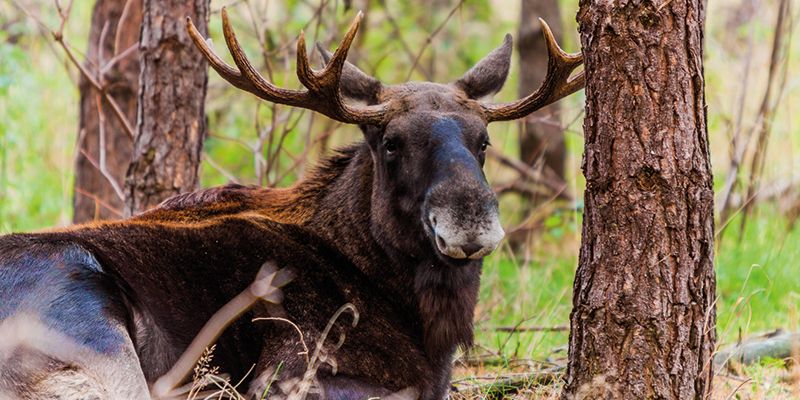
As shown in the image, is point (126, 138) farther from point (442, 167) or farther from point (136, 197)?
point (442, 167)

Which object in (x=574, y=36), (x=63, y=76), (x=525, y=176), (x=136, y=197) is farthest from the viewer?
(x=574, y=36)

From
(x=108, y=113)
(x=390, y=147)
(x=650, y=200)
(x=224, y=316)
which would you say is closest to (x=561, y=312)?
(x=390, y=147)

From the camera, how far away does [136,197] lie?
6.86m

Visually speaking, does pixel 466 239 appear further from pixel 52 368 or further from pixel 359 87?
pixel 52 368

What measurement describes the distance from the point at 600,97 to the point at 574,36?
11308 millimetres

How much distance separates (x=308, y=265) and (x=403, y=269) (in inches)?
20.9

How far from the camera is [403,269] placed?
554 cm

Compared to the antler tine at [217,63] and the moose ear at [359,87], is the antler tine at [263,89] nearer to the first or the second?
the antler tine at [217,63]

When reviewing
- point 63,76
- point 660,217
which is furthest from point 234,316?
point 63,76

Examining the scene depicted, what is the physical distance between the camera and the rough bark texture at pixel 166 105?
6.72 m

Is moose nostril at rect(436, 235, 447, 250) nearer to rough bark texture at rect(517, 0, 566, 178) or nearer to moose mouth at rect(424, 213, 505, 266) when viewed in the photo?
moose mouth at rect(424, 213, 505, 266)

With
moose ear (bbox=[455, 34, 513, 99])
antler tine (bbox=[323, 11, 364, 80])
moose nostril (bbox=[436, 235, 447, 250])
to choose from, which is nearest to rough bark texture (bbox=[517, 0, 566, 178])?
moose ear (bbox=[455, 34, 513, 99])

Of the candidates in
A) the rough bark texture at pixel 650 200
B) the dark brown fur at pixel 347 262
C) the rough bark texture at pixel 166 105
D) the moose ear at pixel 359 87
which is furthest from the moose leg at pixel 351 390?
the rough bark texture at pixel 166 105

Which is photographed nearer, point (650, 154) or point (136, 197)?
point (650, 154)
